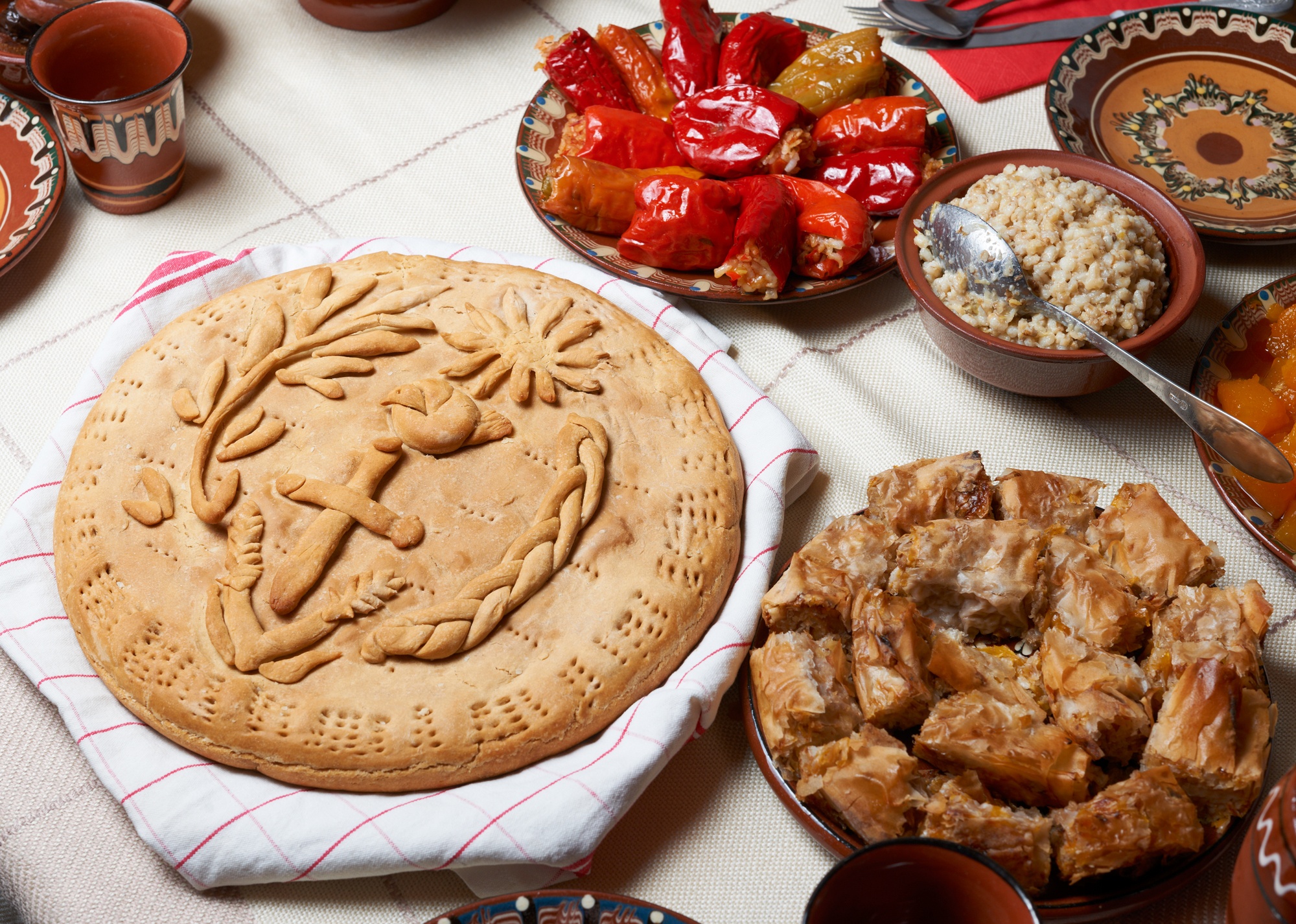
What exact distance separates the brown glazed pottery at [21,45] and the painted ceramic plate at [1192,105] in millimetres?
2151

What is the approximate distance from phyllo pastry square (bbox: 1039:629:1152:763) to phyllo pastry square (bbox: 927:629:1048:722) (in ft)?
0.10

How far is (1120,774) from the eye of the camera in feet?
4.18

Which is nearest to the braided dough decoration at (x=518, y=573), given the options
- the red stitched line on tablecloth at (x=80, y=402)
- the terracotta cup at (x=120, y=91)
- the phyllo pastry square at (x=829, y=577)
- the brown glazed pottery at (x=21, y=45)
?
the phyllo pastry square at (x=829, y=577)

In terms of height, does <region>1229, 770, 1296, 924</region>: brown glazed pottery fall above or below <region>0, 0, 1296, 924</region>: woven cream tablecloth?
above

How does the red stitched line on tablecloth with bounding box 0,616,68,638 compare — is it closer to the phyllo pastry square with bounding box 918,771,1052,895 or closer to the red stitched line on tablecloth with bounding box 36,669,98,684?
the red stitched line on tablecloth with bounding box 36,669,98,684

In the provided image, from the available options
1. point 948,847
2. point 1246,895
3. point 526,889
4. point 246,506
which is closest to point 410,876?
point 526,889

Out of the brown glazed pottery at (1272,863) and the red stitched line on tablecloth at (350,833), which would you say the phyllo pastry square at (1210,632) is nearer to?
the brown glazed pottery at (1272,863)

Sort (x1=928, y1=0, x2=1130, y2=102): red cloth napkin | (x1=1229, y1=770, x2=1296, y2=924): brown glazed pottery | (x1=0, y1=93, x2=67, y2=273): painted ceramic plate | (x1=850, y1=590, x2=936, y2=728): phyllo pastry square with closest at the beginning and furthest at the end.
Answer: (x1=1229, y1=770, x2=1296, y2=924): brown glazed pottery, (x1=850, y1=590, x2=936, y2=728): phyllo pastry square, (x1=0, y1=93, x2=67, y2=273): painted ceramic plate, (x1=928, y1=0, x2=1130, y2=102): red cloth napkin

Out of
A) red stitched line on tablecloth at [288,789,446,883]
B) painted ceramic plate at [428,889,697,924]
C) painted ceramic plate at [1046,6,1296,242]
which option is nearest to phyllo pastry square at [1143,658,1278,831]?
painted ceramic plate at [428,889,697,924]

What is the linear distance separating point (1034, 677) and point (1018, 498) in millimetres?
275

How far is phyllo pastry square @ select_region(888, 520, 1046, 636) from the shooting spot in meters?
1.38

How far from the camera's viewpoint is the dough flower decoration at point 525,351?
5.44ft

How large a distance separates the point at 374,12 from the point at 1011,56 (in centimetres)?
158

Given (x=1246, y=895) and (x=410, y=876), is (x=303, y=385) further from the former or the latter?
(x=1246, y=895)
